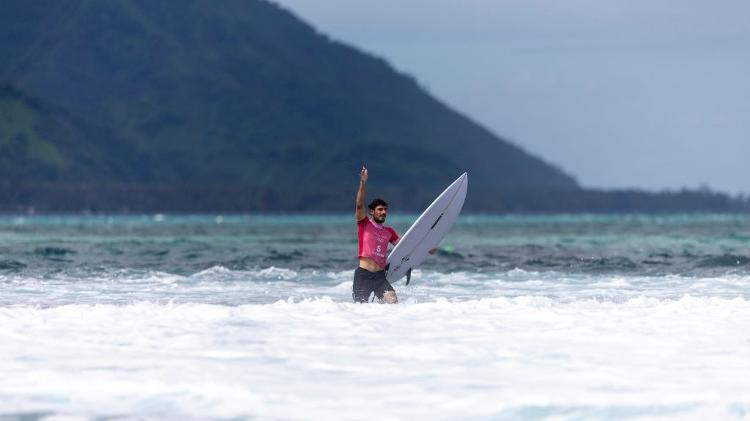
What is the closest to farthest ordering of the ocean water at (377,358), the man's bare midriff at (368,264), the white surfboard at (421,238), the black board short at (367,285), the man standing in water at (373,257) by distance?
the ocean water at (377,358) < the man standing in water at (373,257) < the man's bare midriff at (368,264) < the black board short at (367,285) < the white surfboard at (421,238)

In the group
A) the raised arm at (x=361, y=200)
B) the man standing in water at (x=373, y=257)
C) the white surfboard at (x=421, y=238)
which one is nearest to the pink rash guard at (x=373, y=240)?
the man standing in water at (x=373, y=257)

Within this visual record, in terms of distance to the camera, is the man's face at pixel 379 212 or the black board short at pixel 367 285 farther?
the black board short at pixel 367 285

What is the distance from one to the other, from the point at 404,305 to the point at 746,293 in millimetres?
9567

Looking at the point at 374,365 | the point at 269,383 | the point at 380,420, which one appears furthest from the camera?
the point at 374,365

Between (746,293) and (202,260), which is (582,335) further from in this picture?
(202,260)

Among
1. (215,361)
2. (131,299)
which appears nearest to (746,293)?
(131,299)

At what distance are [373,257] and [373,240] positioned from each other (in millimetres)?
304

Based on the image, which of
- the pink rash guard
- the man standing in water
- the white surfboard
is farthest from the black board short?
the white surfboard

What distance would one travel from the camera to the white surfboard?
24.0 m

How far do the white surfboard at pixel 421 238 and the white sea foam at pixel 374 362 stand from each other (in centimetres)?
405

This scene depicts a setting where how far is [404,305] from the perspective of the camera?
20.8 metres

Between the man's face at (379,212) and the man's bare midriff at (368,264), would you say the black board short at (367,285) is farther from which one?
the man's face at (379,212)

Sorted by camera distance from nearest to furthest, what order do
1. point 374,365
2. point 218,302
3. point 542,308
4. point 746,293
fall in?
1. point 374,365
2. point 542,308
3. point 218,302
4. point 746,293

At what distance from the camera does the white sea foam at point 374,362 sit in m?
11.8
